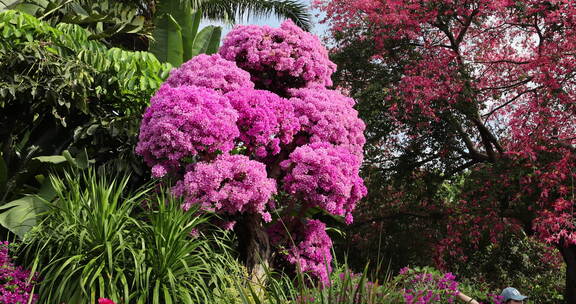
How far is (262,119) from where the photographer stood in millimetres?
6195

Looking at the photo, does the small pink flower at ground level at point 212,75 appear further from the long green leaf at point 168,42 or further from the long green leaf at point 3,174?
the long green leaf at point 168,42

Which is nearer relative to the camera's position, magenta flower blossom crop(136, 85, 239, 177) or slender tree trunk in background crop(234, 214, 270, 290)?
magenta flower blossom crop(136, 85, 239, 177)

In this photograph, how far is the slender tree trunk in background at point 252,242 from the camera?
21.7 ft

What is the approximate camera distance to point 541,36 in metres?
10.4

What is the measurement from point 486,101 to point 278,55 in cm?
534

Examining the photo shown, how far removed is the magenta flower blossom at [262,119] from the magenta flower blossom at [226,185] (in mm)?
396

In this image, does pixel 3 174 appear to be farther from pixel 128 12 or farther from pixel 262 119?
pixel 128 12

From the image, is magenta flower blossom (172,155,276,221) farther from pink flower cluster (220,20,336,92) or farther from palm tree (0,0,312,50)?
palm tree (0,0,312,50)

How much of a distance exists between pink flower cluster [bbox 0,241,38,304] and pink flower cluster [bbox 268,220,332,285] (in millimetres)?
2778

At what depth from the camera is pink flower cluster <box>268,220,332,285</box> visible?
684 cm

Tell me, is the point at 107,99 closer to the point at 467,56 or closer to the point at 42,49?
the point at 42,49

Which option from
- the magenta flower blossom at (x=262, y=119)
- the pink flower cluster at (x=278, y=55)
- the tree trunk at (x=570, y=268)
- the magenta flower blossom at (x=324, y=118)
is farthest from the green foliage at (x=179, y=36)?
the tree trunk at (x=570, y=268)

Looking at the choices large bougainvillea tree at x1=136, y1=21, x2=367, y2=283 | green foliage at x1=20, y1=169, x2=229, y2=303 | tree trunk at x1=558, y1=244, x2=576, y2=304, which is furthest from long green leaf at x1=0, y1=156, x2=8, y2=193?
tree trunk at x1=558, y1=244, x2=576, y2=304

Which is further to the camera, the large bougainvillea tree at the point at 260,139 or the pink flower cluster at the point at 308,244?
the pink flower cluster at the point at 308,244
